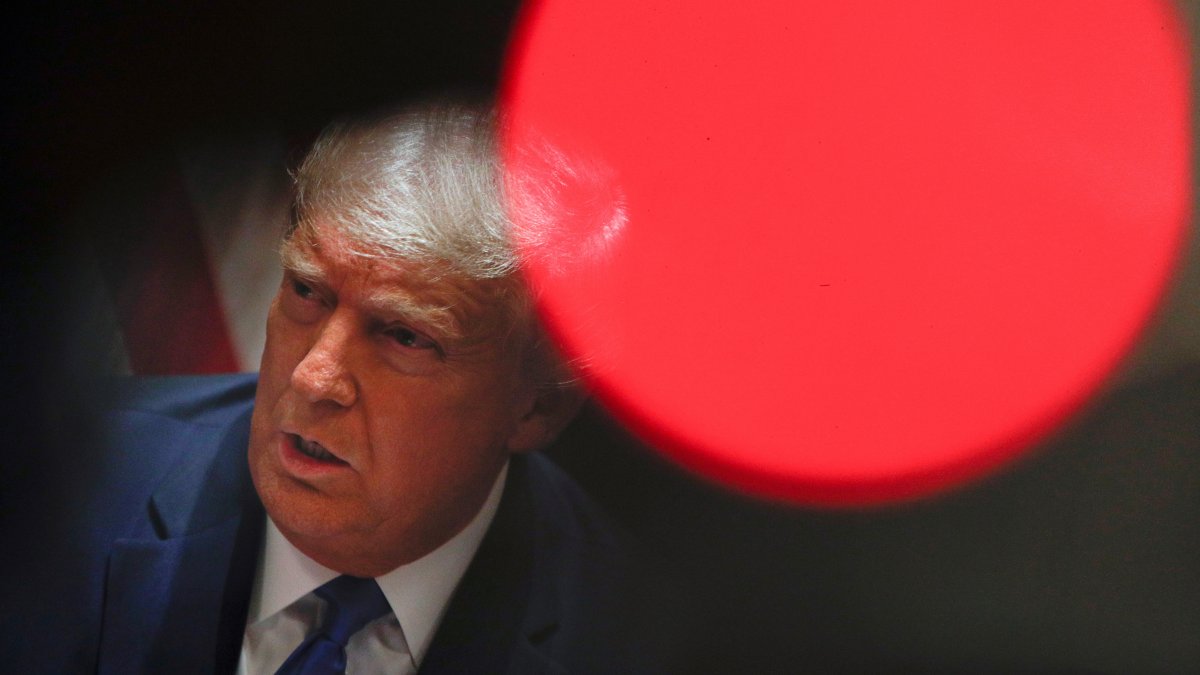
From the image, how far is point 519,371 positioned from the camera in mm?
905

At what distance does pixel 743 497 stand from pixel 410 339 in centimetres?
45

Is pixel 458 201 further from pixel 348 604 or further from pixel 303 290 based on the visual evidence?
pixel 348 604

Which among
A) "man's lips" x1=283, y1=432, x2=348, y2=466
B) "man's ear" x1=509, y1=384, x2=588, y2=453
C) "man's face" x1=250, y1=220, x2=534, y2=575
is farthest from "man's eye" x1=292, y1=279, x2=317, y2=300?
"man's ear" x1=509, y1=384, x2=588, y2=453

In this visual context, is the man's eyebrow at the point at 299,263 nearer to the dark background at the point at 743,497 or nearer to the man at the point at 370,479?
Result: the man at the point at 370,479

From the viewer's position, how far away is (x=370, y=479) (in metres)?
0.86

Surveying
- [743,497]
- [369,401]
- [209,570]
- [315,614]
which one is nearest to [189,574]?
[209,570]

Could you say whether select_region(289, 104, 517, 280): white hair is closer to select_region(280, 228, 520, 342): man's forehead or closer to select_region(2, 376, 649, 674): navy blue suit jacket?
select_region(280, 228, 520, 342): man's forehead

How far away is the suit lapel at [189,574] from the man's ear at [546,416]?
0.91 ft

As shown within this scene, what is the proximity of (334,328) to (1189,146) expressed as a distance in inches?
37.5

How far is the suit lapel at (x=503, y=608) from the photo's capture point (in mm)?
943

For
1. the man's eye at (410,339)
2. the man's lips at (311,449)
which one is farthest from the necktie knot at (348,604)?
the man's eye at (410,339)

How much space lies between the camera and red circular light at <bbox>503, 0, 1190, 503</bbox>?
3.30ft

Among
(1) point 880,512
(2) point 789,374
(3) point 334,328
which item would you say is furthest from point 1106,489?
(3) point 334,328

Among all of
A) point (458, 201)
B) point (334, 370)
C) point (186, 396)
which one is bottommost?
point (186, 396)
